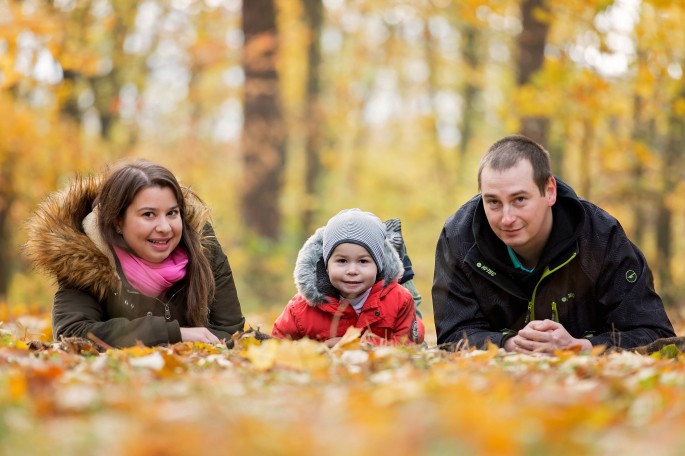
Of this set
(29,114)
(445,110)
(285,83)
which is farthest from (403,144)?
(29,114)

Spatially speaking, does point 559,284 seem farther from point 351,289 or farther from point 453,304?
point 351,289

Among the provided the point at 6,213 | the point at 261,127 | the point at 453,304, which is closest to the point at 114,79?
the point at 261,127

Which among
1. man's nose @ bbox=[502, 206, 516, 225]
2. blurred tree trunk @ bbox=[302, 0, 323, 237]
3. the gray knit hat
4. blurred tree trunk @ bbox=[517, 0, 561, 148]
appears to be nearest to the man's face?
man's nose @ bbox=[502, 206, 516, 225]

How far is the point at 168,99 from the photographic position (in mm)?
24906

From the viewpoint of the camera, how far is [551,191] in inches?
196

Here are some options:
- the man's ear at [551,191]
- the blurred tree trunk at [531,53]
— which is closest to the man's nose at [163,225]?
the man's ear at [551,191]

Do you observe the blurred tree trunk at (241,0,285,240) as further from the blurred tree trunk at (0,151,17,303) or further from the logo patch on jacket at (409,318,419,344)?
the logo patch on jacket at (409,318,419,344)

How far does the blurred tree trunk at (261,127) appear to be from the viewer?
14047 mm

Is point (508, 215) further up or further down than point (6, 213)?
further down

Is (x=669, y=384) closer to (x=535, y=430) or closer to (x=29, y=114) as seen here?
(x=535, y=430)

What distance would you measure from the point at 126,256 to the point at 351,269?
1.35m

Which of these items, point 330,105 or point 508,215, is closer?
point 508,215

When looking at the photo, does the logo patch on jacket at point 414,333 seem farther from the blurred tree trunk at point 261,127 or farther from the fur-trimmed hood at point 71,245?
the blurred tree trunk at point 261,127

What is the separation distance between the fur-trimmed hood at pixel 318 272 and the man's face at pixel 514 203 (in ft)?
2.49
